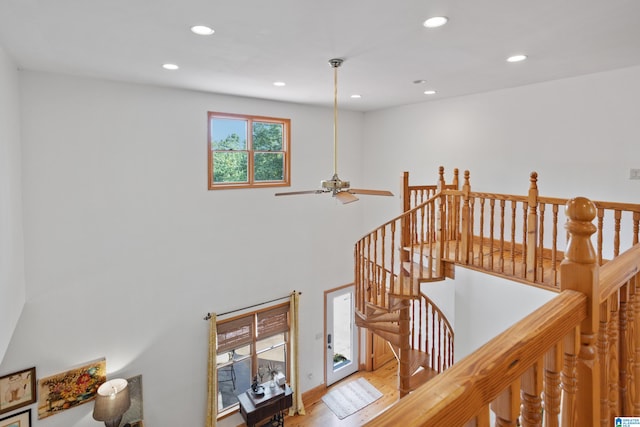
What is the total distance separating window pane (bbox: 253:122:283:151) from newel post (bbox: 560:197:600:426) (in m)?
5.59

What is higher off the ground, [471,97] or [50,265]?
[471,97]

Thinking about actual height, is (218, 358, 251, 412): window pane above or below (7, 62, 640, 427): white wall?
below

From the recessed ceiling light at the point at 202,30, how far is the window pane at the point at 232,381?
16.9 ft

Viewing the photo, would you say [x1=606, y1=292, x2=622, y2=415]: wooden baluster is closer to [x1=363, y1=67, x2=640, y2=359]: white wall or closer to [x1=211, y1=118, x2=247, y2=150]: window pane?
[x1=363, y1=67, x2=640, y2=359]: white wall

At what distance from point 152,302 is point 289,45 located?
3.96m

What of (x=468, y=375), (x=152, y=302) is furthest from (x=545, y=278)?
(x=152, y=302)

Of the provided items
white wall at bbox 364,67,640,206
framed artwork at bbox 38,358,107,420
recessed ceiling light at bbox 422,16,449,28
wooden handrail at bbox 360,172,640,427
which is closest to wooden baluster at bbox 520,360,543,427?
wooden handrail at bbox 360,172,640,427

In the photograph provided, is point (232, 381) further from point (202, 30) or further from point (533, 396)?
point (533, 396)

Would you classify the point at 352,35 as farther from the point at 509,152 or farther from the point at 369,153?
the point at 369,153

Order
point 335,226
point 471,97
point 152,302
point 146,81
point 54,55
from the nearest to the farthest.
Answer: point 54,55, point 146,81, point 152,302, point 471,97, point 335,226

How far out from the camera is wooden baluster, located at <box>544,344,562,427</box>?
91 centimetres

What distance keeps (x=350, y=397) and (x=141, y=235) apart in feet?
16.1

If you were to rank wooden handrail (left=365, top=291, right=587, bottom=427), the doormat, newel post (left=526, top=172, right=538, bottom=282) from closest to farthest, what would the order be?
1. wooden handrail (left=365, top=291, right=587, bottom=427)
2. newel post (left=526, top=172, right=538, bottom=282)
3. the doormat

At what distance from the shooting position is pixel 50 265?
14.6ft
